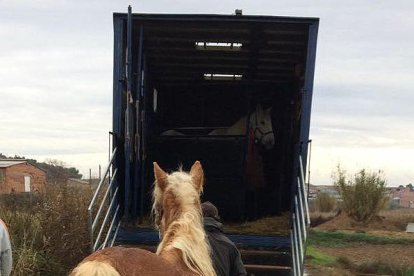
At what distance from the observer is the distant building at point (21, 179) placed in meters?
9.82

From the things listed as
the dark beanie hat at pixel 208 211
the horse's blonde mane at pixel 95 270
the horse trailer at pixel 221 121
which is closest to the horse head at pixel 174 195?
the dark beanie hat at pixel 208 211

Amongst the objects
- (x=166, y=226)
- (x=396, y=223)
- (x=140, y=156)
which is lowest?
(x=396, y=223)

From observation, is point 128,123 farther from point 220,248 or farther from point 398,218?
point 398,218

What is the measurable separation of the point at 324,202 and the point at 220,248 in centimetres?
1938

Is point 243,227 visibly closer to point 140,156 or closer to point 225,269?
point 140,156

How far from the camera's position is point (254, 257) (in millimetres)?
6562

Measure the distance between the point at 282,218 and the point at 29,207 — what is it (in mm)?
4353

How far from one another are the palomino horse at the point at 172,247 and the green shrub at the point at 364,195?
16126 mm

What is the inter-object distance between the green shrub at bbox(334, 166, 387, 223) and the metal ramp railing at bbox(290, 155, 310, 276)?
12.8 metres

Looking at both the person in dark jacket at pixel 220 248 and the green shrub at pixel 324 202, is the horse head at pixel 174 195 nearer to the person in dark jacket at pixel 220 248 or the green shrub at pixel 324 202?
the person in dark jacket at pixel 220 248

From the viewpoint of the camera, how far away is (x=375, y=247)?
601 inches

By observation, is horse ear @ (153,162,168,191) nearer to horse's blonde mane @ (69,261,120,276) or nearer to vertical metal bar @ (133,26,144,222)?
horse's blonde mane @ (69,261,120,276)

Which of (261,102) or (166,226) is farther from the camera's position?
(261,102)

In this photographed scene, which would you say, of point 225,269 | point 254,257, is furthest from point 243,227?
point 225,269
